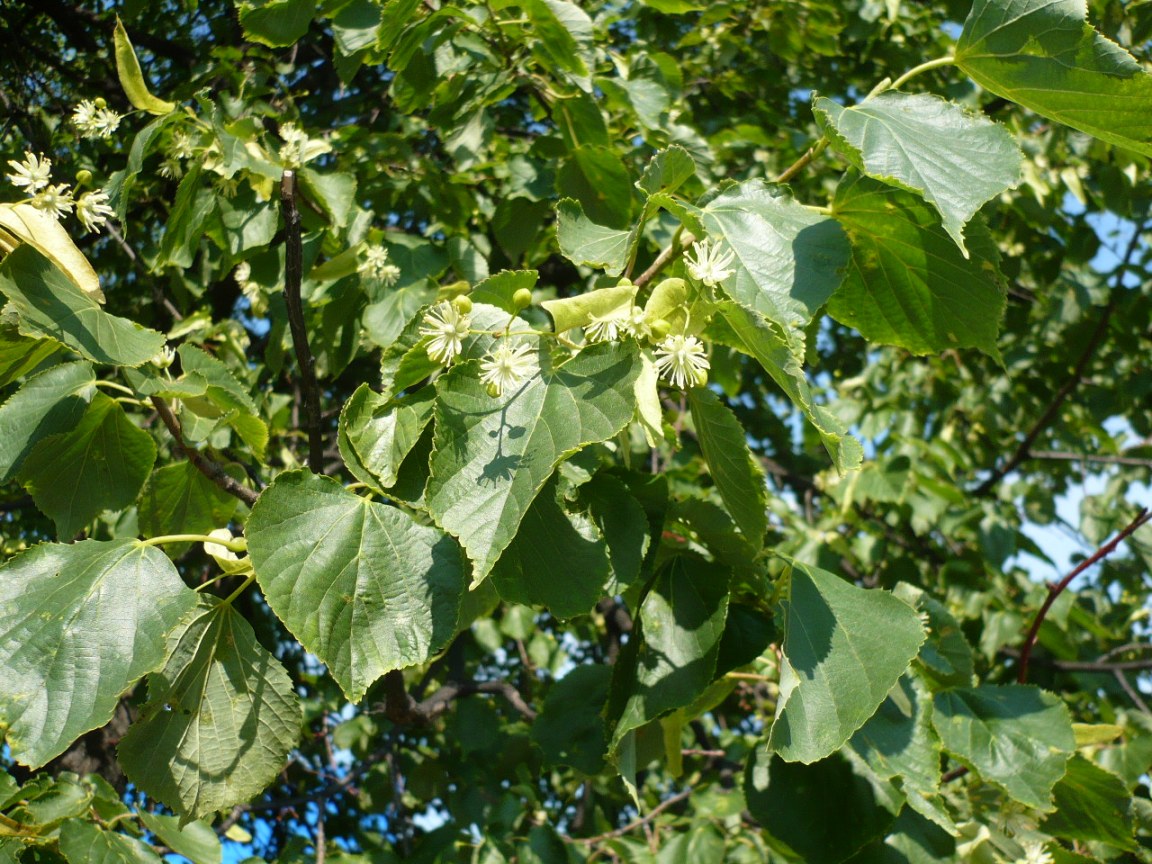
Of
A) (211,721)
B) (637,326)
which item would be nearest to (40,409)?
(211,721)

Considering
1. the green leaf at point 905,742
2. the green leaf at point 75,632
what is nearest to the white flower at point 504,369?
the green leaf at point 75,632

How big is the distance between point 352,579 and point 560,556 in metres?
0.28

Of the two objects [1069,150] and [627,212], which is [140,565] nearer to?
[627,212]

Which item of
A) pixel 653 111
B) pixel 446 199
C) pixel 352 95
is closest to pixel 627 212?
pixel 653 111

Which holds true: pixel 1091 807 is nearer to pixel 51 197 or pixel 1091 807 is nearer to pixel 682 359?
pixel 682 359

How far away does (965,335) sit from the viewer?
1460mm

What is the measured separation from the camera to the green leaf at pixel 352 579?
1.20 meters

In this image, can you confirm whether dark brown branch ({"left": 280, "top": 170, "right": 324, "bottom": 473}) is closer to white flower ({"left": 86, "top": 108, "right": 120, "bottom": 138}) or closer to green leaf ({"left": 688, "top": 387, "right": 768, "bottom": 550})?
green leaf ({"left": 688, "top": 387, "right": 768, "bottom": 550})

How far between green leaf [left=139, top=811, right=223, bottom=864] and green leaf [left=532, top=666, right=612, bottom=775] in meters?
0.69

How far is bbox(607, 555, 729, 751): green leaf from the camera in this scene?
138cm

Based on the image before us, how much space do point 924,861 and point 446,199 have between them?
2.12 metres

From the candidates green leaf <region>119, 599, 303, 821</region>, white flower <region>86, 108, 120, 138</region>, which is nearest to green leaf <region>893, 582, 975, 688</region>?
green leaf <region>119, 599, 303, 821</region>

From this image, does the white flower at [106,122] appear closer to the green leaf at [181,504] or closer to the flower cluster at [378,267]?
the flower cluster at [378,267]

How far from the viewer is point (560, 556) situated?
1.25m
